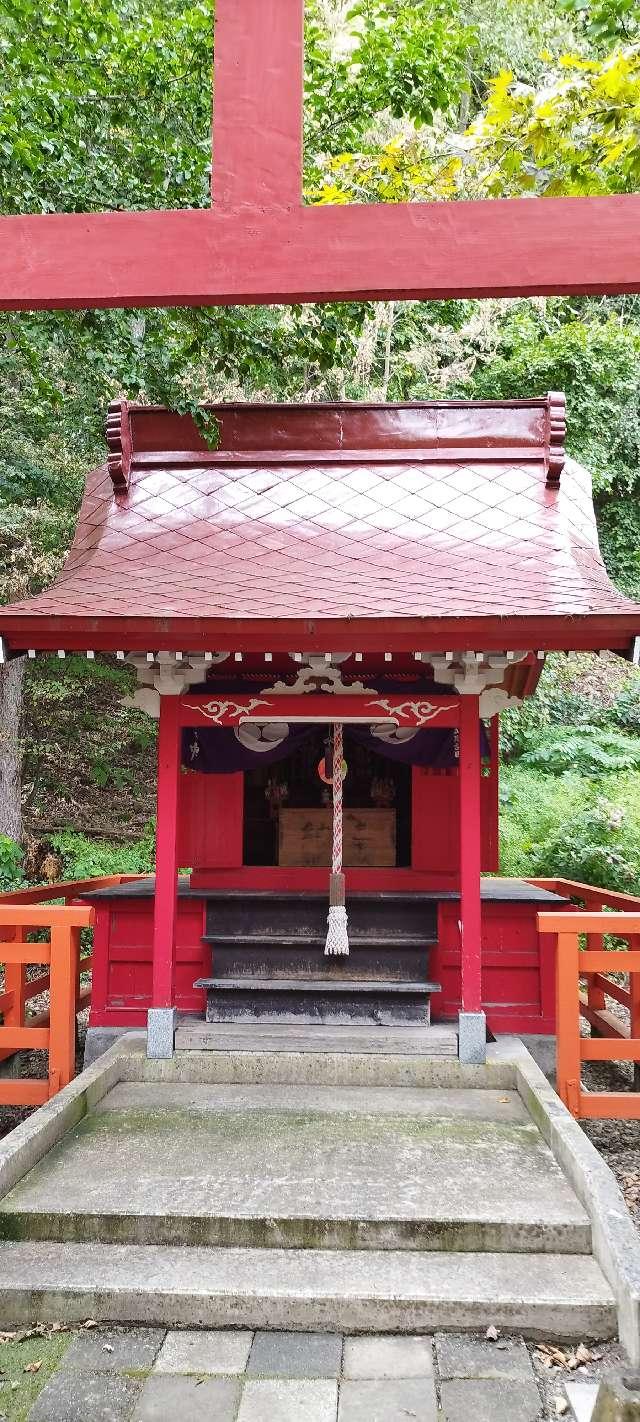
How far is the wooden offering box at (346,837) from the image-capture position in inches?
278

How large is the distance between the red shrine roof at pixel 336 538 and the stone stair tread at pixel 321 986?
7.42 feet

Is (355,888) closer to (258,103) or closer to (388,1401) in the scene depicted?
(388,1401)

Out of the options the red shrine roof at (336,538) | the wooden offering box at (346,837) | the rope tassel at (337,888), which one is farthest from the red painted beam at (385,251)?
the wooden offering box at (346,837)

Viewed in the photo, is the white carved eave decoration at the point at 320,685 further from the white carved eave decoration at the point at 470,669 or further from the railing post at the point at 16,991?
the railing post at the point at 16,991

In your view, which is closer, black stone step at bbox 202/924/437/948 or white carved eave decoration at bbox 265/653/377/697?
white carved eave decoration at bbox 265/653/377/697

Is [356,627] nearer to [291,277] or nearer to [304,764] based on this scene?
[291,277]

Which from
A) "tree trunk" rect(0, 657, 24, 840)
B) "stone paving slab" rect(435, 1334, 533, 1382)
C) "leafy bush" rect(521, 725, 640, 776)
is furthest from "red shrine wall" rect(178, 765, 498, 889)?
"leafy bush" rect(521, 725, 640, 776)

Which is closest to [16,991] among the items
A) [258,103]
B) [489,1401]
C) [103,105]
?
[489,1401]

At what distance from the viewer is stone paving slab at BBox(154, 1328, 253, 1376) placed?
2832 mm

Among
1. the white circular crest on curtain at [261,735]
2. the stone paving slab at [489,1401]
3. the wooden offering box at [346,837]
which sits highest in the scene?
the white circular crest on curtain at [261,735]

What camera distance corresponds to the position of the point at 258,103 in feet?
8.35

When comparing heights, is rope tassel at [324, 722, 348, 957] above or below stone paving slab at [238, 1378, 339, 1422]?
above

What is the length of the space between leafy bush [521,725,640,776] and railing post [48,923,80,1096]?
1031 centimetres

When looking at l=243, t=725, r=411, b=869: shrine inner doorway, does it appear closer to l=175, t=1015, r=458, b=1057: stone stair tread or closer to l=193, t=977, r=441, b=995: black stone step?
l=193, t=977, r=441, b=995: black stone step
